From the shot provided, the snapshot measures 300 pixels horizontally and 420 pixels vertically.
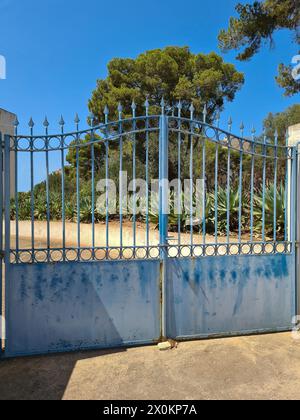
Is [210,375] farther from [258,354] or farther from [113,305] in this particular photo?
[113,305]

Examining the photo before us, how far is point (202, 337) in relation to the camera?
147 inches

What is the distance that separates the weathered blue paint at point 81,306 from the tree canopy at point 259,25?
7616mm

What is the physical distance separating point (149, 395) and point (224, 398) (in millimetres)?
604

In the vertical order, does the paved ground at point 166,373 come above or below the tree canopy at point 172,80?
below

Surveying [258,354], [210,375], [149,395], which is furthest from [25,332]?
[258,354]

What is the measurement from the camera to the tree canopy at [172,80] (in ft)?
56.0

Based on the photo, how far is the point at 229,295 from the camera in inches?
149

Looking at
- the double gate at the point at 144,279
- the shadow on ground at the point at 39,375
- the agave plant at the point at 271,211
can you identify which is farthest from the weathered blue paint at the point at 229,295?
the agave plant at the point at 271,211

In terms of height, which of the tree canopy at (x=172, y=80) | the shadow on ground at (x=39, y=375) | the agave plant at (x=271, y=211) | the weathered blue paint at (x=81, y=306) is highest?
the tree canopy at (x=172, y=80)

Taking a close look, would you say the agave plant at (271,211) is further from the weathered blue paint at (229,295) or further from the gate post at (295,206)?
the weathered blue paint at (229,295)

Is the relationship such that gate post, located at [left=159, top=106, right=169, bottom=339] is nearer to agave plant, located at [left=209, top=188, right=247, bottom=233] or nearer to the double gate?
the double gate

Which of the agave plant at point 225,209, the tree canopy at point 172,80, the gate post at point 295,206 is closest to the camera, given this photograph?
the gate post at point 295,206

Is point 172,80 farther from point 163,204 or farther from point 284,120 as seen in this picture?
point 163,204

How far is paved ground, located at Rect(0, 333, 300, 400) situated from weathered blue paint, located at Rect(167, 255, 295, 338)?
230mm
